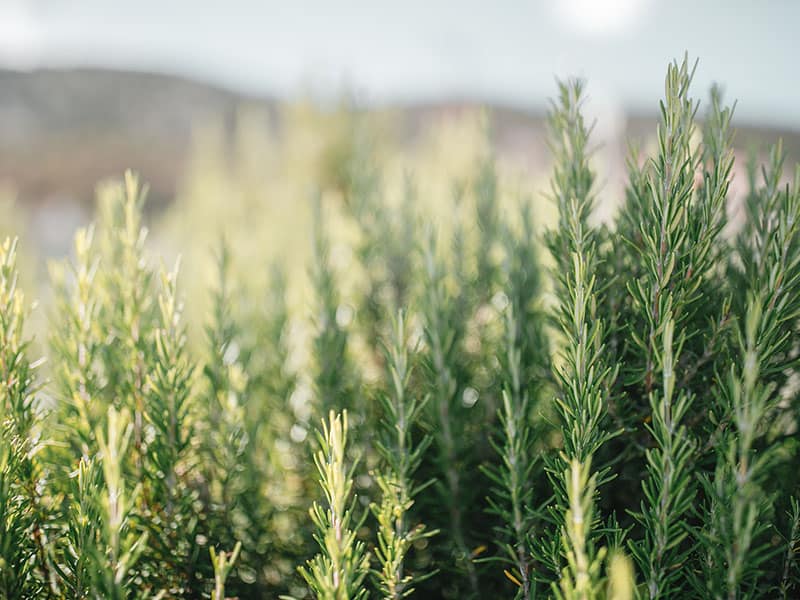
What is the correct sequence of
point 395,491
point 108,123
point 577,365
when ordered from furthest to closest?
1. point 108,123
2. point 395,491
3. point 577,365

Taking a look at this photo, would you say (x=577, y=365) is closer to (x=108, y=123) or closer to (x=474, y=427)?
(x=474, y=427)

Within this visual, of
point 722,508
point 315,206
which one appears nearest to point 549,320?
point 722,508

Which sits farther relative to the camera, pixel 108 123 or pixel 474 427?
pixel 108 123

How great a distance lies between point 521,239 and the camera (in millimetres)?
1157

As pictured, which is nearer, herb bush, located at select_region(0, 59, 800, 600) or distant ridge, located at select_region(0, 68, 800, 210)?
herb bush, located at select_region(0, 59, 800, 600)

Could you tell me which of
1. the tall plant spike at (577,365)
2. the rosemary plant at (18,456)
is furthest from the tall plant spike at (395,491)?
the rosemary plant at (18,456)

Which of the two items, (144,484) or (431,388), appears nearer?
(144,484)

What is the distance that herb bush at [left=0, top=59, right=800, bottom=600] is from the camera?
23.9 inches

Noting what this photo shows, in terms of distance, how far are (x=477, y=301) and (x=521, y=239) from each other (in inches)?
7.5

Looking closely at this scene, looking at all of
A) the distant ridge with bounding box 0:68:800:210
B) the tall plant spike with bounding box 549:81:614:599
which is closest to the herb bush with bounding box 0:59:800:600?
the tall plant spike with bounding box 549:81:614:599

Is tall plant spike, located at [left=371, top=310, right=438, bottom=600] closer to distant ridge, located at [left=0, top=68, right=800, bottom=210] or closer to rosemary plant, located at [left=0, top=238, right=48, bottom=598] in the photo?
rosemary plant, located at [left=0, top=238, right=48, bottom=598]

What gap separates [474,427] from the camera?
98 cm

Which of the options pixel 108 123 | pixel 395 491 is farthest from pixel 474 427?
pixel 108 123

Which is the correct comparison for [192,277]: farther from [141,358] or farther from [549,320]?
[549,320]
